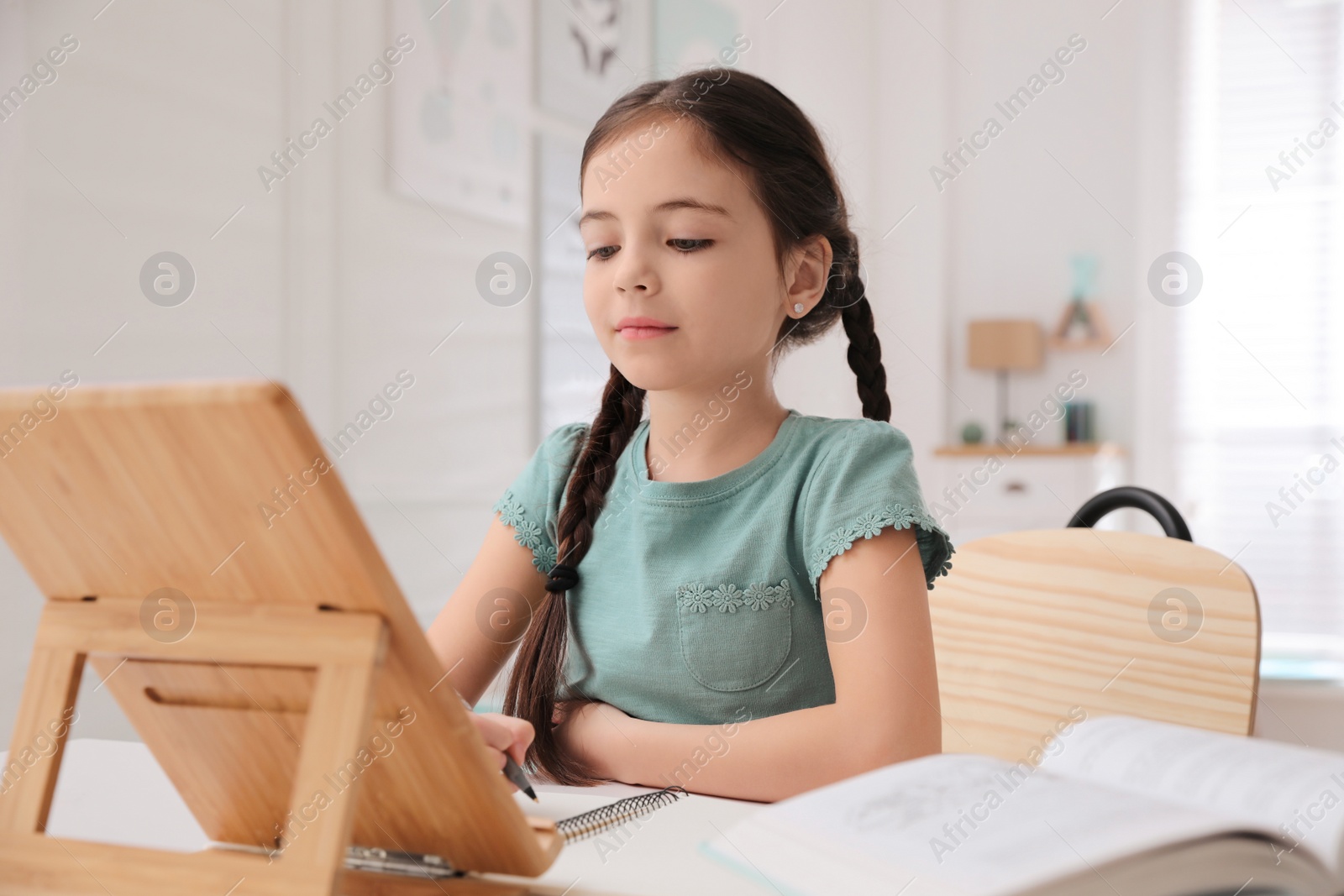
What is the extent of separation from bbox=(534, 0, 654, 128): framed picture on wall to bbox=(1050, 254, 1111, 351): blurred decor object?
6.69ft

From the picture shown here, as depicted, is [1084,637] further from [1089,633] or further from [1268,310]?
[1268,310]

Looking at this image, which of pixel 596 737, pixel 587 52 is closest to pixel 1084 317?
pixel 587 52

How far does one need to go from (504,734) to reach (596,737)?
11.2 inches

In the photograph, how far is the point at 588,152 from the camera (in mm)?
1166

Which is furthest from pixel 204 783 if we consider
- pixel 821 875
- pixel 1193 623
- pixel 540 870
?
pixel 1193 623

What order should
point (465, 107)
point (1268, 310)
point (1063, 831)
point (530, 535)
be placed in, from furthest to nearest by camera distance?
1. point (1268, 310)
2. point (465, 107)
3. point (530, 535)
4. point (1063, 831)

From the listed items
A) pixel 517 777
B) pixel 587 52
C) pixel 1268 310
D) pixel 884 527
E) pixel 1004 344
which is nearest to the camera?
pixel 517 777

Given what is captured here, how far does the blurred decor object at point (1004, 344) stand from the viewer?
459cm

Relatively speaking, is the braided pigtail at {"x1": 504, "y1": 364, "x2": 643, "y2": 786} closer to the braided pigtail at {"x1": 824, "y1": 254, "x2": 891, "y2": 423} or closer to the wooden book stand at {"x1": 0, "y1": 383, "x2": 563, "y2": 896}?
the braided pigtail at {"x1": 824, "y1": 254, "x2": 891, "y2": 423}

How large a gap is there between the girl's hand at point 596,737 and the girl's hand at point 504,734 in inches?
8.1

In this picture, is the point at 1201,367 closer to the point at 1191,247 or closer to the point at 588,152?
the point at 1191,247

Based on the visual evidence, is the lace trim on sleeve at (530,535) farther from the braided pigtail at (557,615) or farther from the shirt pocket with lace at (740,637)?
the shirt pocket with lace at (740,637)

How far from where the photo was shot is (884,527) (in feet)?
3.15

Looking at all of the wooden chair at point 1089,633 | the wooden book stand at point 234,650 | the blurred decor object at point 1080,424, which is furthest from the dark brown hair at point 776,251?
the blurred decor object at point 1080,424
